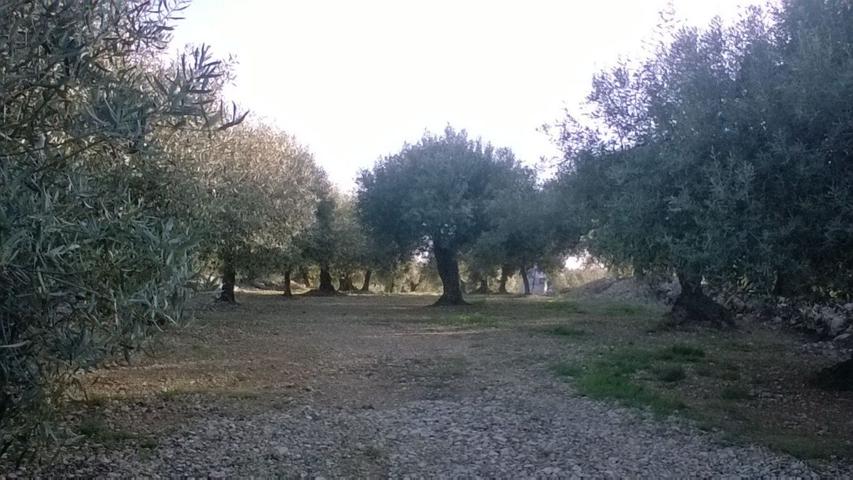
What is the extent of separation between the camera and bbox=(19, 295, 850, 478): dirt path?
713cm

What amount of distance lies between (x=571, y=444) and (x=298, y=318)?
19.1 metres

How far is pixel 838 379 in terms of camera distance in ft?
34.9

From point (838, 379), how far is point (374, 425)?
6.97 m

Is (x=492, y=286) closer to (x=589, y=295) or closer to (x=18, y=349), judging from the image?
(x=589, y=295)

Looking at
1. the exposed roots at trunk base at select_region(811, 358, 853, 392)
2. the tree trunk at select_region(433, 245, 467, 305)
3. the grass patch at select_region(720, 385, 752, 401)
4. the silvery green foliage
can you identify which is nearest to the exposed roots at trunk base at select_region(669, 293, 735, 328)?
the exposed roots at trunk base at select_region(811, 358, 853, 392)

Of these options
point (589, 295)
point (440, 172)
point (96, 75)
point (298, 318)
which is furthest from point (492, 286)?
point (96, 75)

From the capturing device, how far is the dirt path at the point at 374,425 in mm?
7129

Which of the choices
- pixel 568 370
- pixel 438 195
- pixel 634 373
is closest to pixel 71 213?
pixel 568 370

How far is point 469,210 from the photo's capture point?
29.9 meters

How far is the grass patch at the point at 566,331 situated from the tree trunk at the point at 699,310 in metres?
2.78

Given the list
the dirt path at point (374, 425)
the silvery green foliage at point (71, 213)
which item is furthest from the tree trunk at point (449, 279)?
the silvery green foliage at point (71, 213)

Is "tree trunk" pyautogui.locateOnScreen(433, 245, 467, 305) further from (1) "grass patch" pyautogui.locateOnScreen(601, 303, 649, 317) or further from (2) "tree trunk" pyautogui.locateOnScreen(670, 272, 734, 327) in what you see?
(2) "tree trunk" pyautogui.locateOnScreen(670, 272, 734, 327)

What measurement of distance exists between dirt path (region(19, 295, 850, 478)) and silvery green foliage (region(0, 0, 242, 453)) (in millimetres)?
2546

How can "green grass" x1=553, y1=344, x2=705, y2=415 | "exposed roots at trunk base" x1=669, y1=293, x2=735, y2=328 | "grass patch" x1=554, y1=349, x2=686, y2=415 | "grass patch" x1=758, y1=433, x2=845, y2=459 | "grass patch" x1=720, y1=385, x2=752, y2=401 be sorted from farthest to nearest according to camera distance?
"exposed roots at trunk base" x1=669, y1=293, x2=735, y2=328 → "grass patch" x1=720, y1=385, x2=752, y2=401 → "green grass" x1=553, y1=344, x2=705, y2=415 → "grass patch" x1=554, y1=349, x2=686, y2=415 → "grass patch" x1=758, y1=433, x2=845, y2=459
